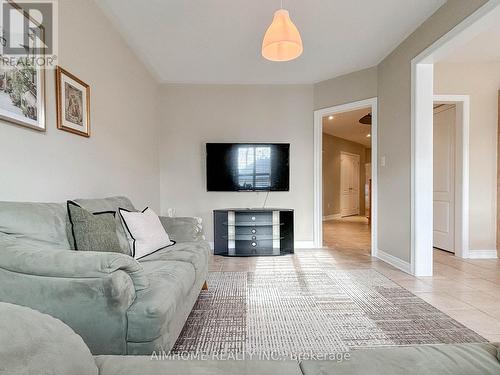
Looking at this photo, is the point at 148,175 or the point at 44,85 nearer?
the point at 44,85

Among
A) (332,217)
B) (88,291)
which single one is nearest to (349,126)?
(332,217)

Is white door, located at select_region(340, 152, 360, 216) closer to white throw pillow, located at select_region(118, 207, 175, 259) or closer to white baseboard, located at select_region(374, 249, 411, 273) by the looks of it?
white baseboard, located at select_region(374, 249, 411, 273)

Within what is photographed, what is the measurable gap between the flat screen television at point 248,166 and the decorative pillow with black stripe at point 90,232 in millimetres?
2664

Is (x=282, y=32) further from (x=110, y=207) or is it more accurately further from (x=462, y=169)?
(x=462, y=169)

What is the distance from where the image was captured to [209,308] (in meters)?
2.23

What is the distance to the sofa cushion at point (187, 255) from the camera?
78.9 inches

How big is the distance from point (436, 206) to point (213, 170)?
3.58m

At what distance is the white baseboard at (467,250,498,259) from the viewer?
391 cm

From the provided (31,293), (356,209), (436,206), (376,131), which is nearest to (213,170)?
(376,131)

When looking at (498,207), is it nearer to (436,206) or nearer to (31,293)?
Result: (436,206)

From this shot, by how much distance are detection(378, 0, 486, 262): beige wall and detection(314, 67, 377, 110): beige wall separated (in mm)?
146

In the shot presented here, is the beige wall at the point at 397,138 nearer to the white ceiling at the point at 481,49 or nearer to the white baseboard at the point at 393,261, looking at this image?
the white baseboard at the point at 393,261

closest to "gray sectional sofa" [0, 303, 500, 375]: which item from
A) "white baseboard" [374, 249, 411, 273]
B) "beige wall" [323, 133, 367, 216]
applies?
"white baseboard" [374, 249, 411, 273]

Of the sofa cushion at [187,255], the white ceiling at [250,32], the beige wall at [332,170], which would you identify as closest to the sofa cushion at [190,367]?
the sofa cushion at [187,255]
